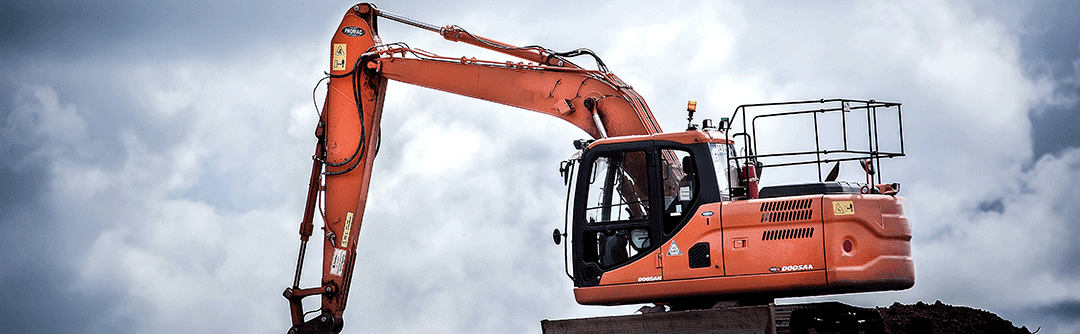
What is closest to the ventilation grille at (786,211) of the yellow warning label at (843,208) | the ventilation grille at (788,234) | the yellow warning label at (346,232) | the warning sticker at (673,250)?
the ventilation grille at (788,234)

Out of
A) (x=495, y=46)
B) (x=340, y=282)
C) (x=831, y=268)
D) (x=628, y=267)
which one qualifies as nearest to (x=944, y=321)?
(x=831, y=268)

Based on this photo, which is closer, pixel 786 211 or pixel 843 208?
pixel 843 208

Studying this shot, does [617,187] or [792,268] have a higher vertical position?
[617,187]

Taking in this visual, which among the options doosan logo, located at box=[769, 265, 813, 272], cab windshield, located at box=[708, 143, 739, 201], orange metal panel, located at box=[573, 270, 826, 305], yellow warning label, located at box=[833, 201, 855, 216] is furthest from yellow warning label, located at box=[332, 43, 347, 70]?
yellow warning label, located at box=[833, 201, 855, 216]

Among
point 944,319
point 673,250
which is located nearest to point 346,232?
point 673,250

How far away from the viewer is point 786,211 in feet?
35.7

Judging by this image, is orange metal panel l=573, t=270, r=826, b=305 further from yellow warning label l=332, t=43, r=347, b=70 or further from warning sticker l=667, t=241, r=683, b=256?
yellow warning label l=332, t=43, r=347, b=70

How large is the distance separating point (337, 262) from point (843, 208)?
6.56 meters

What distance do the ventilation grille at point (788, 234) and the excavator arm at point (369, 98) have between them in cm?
290

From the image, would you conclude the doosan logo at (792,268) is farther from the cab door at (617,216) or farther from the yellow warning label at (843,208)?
the cab door at (617,216)

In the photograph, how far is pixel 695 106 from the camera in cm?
1213

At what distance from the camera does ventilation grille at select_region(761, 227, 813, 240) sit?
424 inches

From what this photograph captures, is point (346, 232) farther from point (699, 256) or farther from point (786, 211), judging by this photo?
point (786, 211)

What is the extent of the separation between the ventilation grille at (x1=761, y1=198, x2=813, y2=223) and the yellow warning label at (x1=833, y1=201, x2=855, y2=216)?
25 centimetres
